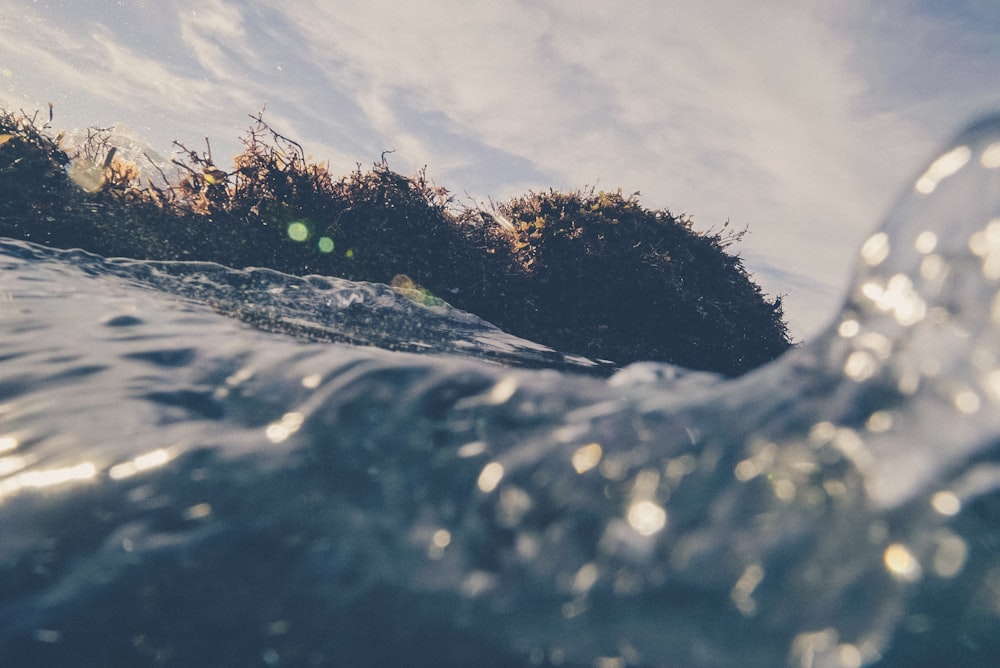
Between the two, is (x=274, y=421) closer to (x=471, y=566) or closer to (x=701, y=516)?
(x=471, y=566)

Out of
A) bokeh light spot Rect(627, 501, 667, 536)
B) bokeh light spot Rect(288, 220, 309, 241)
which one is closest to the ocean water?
bokeh light spot Rect(627, 501, 667, 536)

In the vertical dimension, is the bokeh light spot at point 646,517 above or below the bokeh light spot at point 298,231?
below

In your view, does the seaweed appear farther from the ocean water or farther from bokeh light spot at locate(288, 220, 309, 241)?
the ocean water

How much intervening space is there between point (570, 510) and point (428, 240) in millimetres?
4777

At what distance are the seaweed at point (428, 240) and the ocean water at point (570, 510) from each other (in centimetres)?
372

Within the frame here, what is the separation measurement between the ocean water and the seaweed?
372cm

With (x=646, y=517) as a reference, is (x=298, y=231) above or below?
above

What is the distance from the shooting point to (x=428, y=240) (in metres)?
5.95

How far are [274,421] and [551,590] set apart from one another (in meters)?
1.27

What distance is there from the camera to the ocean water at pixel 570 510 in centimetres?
141

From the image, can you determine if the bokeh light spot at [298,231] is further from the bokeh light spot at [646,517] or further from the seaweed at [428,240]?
the bokeh light spot at [646,517]

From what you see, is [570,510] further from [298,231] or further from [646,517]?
[298,231]

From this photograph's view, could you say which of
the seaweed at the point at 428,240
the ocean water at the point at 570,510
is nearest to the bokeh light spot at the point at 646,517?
the ocean water at the point at 570,510

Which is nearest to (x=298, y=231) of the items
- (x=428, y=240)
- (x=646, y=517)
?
(x=428, y=240)
